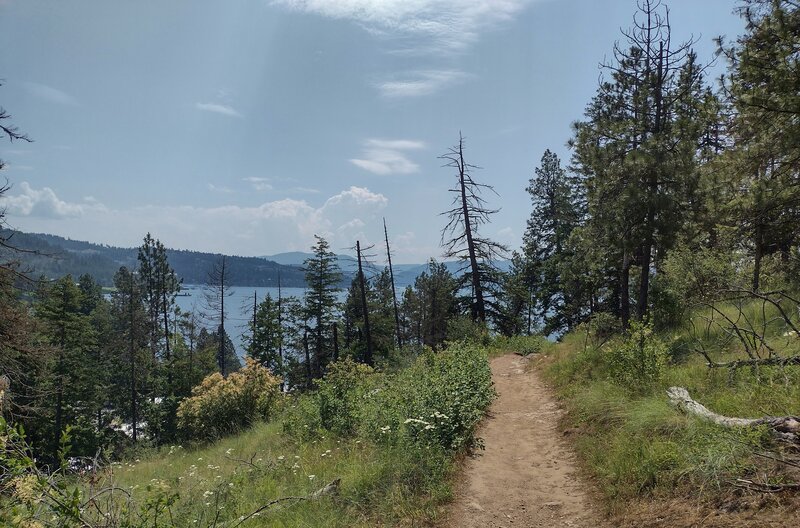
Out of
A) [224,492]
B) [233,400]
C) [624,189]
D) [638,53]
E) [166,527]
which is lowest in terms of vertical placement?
[233,400]

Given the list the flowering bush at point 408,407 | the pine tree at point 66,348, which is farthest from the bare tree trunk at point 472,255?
the pine tree at point 66,348

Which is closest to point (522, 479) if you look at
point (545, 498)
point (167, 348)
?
point (545, 498)

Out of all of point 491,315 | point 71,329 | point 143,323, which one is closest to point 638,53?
point 491,315

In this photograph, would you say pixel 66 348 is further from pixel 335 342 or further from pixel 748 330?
pixel 748 330

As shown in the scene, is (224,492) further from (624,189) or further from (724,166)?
(724,166)

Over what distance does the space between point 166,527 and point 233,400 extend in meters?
13.3

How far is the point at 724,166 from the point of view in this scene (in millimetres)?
9797

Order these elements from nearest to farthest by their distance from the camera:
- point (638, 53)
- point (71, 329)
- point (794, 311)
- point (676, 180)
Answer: point (794, 311)
point (676, 180)
point (638, 53)
point (71, 329)

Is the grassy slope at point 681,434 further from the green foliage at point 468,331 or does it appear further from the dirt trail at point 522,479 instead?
the green foliage at point 468,331

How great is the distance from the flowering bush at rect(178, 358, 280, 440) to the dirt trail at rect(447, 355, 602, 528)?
9.71 metres

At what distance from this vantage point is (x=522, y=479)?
21.2 ft

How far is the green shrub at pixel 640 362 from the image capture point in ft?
25.4

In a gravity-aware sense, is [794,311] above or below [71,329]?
above

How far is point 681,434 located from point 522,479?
2.17m
